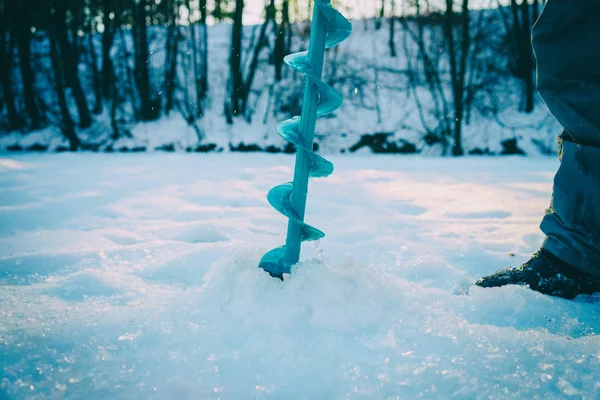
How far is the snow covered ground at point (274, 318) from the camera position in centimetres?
77

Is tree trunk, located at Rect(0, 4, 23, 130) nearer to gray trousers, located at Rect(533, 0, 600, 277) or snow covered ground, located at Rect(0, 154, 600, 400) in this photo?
snow covered ground, located at Rect(0, 154, 600, 400)

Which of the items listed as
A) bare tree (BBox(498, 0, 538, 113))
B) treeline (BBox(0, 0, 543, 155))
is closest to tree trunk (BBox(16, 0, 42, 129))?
treeline (BBox(0, 0, 543, 155))

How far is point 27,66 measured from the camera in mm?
10070

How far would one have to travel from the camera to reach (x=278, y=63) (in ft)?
35.6

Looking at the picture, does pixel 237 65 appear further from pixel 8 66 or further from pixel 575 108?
pixel 575 108

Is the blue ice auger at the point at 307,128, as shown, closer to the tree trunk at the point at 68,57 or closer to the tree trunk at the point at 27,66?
the tree trunk at the point at 68,57

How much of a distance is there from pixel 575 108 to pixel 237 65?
402 inches

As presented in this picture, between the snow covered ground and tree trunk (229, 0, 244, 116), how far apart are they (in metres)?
8.55

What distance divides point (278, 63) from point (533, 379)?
11.2 meters

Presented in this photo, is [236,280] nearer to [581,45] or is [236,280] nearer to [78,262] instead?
[78,262]

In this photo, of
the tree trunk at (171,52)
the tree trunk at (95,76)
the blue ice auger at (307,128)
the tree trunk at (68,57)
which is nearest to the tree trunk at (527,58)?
the tree trunk at (171,52)

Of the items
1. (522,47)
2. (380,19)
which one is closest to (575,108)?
(522,47)

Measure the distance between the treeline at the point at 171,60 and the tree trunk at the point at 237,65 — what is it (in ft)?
0.10

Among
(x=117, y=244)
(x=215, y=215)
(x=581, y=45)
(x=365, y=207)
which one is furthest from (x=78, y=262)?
(x=581, y=45)
